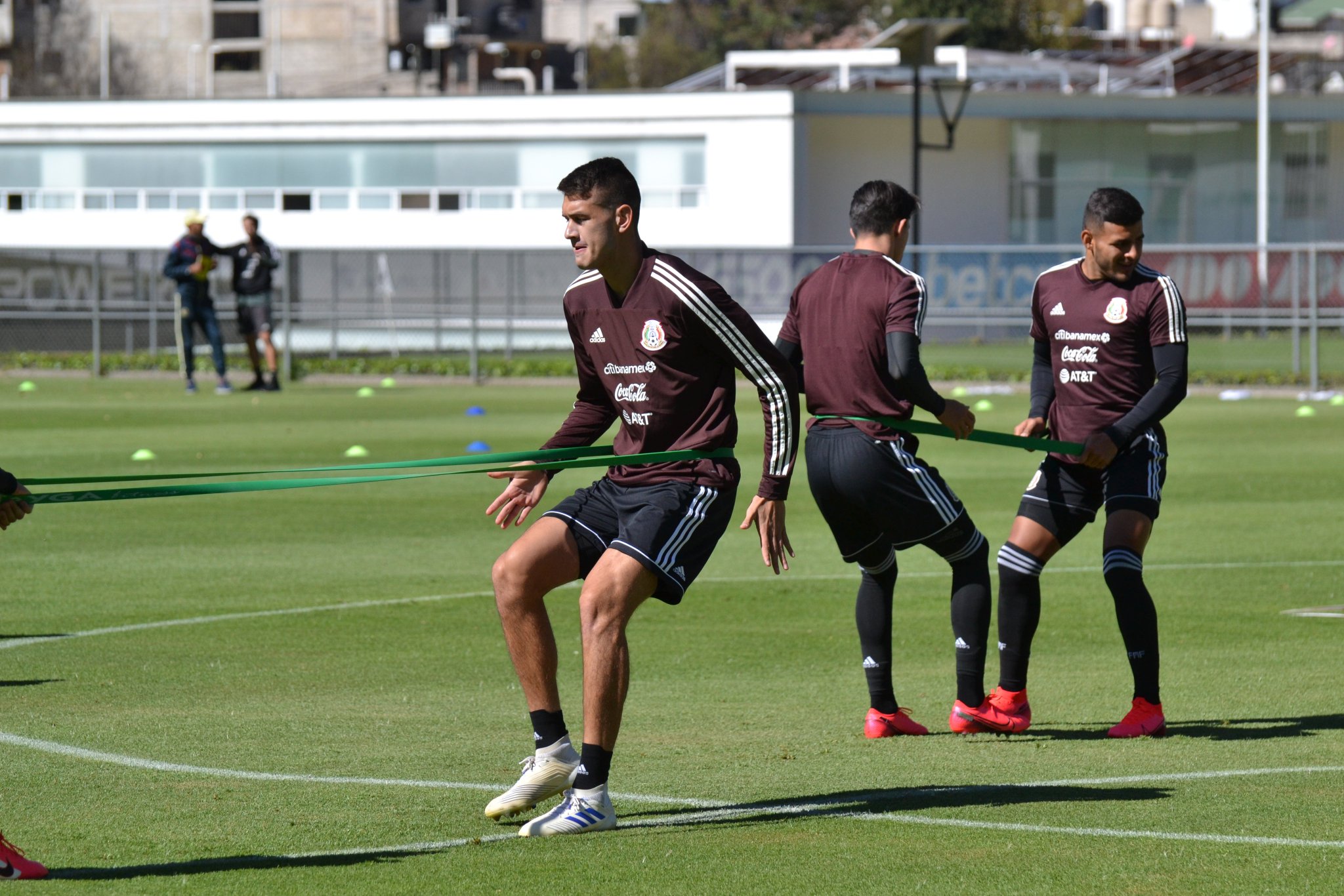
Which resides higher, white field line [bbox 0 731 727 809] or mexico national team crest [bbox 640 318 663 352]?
mexico national team crest [bbox 640 318 663 352]

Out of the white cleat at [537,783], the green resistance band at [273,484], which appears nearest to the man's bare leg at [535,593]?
the white cleat at [537,783]

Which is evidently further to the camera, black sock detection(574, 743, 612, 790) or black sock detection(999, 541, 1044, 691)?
black sock detection(999, 541, 1044, 691)

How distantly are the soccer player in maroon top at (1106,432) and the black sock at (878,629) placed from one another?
0.38 m

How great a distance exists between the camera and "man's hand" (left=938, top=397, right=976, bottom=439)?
7172 millimetres

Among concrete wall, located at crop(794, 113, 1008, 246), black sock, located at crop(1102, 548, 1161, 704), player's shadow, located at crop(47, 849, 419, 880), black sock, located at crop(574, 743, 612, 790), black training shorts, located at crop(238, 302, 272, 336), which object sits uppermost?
concrete wall, located at crop(794, 113, 1008, 246)

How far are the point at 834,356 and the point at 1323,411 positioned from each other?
18723mm

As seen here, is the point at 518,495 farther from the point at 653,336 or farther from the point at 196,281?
the point at 196,281

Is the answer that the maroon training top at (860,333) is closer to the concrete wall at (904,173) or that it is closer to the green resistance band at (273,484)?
the green resistance band at (273,484)

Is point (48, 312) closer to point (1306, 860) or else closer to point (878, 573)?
point (878, 573)

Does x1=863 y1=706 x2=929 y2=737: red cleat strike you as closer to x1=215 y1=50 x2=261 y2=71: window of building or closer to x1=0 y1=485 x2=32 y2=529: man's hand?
x1=0 y1=485 x2=32 y2=529: man's hand

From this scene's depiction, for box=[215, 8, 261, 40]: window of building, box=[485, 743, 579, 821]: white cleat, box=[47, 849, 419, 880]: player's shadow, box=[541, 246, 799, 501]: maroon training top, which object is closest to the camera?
box=[47, 849, 419, 880]: player's shadow

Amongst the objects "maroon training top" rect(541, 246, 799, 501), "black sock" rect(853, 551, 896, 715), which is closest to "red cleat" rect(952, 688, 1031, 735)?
"black sock" rect(853, 551, 896, 715)

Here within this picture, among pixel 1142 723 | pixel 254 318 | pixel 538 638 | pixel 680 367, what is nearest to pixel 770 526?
pixel 680 367

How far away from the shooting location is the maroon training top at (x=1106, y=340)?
7684mm
